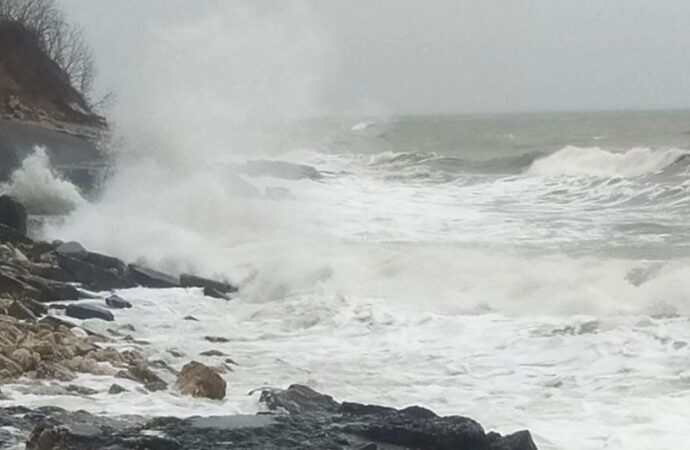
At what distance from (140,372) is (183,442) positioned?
2.44 m

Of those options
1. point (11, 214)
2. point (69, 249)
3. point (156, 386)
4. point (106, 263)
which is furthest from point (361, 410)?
point (11, 214)

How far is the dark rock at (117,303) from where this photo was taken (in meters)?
12.5

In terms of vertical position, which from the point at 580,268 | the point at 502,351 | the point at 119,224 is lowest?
the point at 502,351

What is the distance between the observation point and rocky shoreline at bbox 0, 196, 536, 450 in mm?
6496

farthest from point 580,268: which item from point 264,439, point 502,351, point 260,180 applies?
point 260,180

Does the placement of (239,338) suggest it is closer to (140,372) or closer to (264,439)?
(140,372)

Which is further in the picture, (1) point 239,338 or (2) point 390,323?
(2) point 390,323

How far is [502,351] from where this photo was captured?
34.6ft

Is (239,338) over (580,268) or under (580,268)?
under

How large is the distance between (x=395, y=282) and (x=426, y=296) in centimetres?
106

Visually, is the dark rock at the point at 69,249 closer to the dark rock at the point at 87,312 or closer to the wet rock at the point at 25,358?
the dark rock at the point at 87,312

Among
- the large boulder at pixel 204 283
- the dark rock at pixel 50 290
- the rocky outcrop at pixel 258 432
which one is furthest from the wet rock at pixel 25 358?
the large boulder at pixel 204 283

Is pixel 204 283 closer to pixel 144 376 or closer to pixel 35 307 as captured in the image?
pixel 35 307

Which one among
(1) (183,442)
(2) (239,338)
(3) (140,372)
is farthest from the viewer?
(2) (239,338)
